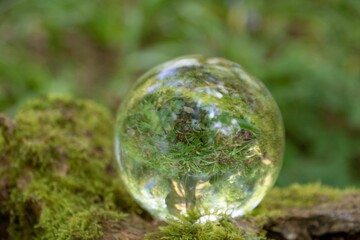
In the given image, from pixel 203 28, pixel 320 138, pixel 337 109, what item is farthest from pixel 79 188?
pixel 203 28

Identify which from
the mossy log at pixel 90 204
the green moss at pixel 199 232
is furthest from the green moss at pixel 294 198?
the green moss at pixel 199 232

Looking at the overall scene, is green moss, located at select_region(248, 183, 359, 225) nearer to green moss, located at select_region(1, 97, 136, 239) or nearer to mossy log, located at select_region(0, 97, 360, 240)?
mossy log, located at select_region(0, 97, 360, 240)

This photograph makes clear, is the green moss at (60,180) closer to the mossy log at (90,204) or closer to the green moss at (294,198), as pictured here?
the mossy log at (90,204)

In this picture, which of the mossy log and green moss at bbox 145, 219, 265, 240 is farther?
the mossy log

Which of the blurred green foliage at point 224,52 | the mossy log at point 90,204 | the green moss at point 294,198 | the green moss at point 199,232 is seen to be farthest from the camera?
the blurred green foliage at point 224,52

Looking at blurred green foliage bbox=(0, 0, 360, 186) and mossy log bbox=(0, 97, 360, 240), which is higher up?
blurred green foliage bbox=(0, 0, 360, 186)

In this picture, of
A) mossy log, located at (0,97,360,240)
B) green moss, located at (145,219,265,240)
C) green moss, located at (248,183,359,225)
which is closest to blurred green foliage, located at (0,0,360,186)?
green moss, located at (248,183,359,225)
